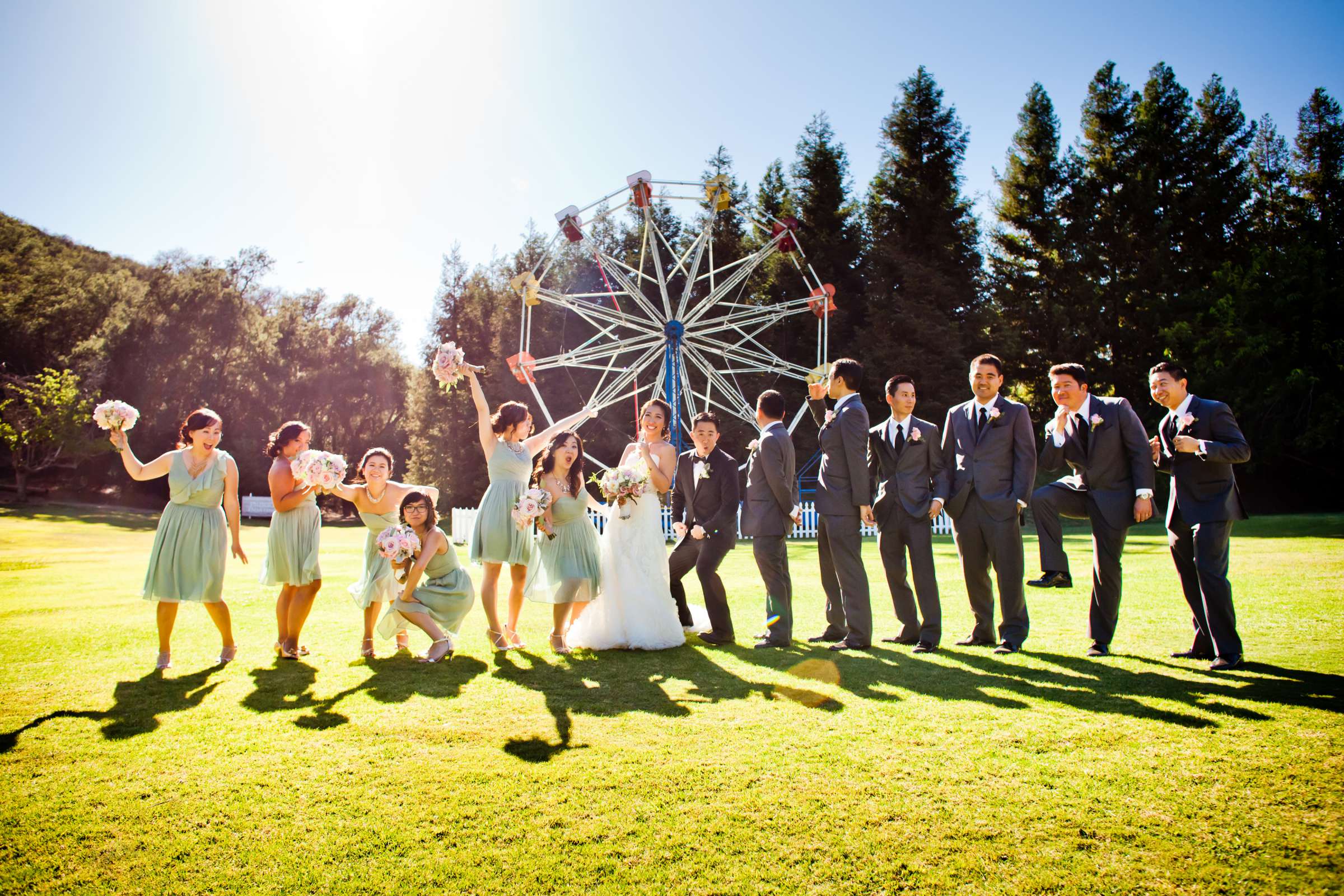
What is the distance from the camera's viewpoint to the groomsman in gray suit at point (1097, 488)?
5539 mm

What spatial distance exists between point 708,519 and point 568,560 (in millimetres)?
1277

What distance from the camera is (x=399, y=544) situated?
5977 millimetres

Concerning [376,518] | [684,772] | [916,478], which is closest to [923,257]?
[916,478]

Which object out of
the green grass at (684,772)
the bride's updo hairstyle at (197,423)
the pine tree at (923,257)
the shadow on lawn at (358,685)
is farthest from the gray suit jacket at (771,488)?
the pine tree at (923,257)

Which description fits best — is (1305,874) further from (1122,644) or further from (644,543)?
(644,543)

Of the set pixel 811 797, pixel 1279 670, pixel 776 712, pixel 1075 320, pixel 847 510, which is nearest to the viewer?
pixel 811 797

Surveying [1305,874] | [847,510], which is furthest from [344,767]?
[847,510]

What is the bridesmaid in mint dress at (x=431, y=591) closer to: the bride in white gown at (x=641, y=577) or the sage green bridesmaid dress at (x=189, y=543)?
the bride in white gown at (x=641, y=577)

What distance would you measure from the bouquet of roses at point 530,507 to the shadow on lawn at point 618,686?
107 cm

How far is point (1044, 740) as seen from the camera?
3.67 metres

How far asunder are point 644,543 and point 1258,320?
3373cm

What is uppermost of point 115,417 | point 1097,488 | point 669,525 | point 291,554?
point 115,417

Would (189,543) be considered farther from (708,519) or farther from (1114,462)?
(1114,462)

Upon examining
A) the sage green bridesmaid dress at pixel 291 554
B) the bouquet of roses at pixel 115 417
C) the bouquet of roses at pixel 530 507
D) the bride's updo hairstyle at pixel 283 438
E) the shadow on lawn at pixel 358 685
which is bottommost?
the shadow on lawn at pixel 358 685
